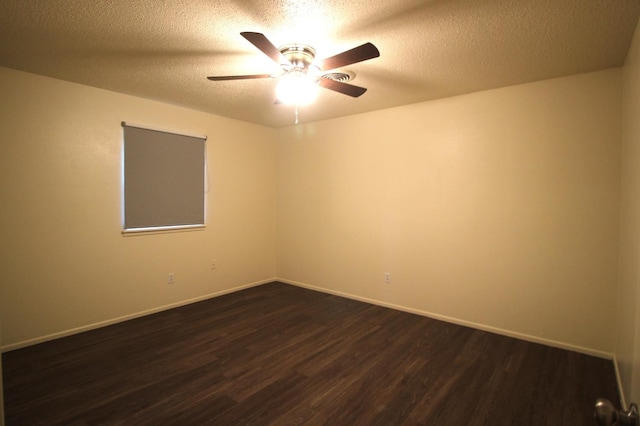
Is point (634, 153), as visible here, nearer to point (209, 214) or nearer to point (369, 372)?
point (369, 372)

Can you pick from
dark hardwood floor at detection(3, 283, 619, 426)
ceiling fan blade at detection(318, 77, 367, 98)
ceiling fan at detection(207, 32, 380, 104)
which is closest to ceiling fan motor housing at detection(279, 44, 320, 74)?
ceiling fan at detection(207, 32, 380, 104)

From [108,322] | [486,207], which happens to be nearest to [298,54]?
[486,207]

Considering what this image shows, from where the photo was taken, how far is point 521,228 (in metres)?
3.16

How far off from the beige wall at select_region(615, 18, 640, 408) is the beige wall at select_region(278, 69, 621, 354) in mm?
232

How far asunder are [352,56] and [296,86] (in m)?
0.49

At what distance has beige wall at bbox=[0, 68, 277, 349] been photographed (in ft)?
9.58

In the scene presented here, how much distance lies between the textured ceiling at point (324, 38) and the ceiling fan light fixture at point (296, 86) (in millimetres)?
227

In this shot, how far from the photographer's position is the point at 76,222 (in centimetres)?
325

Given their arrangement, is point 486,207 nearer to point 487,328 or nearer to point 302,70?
point 487,328

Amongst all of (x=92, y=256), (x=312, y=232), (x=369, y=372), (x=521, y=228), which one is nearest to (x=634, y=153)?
(x=521, y=228)

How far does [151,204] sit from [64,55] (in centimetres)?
168

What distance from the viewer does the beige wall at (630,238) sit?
1873 millimetres

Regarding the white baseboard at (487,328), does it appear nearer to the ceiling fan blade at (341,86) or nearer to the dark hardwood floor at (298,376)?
the dark hardwood floor at (298,376)

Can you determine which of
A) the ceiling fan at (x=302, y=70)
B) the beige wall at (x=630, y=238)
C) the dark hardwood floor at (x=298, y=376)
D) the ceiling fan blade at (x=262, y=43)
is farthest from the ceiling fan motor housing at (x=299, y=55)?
the dark hardwood floor at (x=298, y=376)
